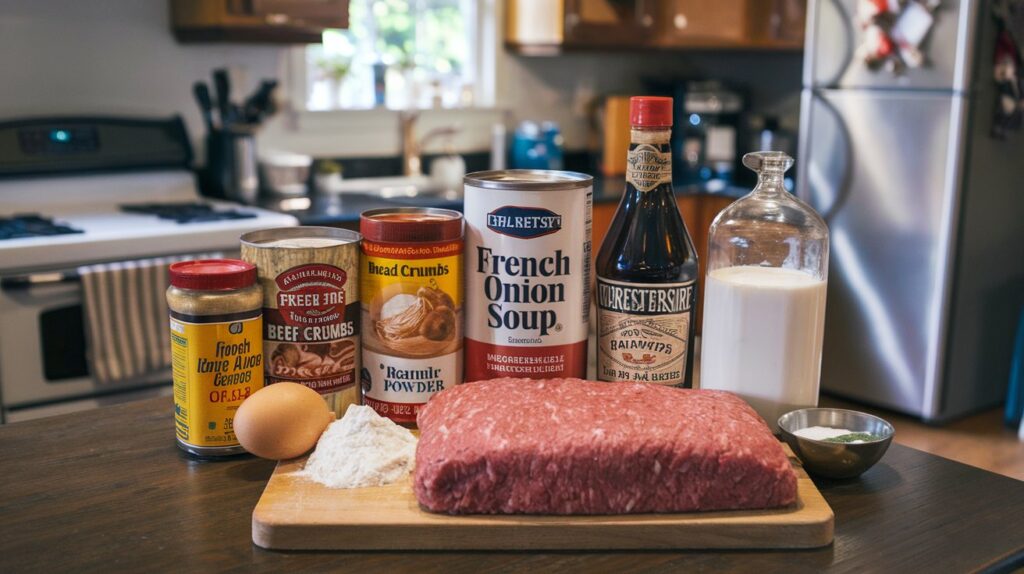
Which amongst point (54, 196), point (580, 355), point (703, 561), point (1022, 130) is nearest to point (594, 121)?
point (1022, 130)

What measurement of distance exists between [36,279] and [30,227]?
34 cm

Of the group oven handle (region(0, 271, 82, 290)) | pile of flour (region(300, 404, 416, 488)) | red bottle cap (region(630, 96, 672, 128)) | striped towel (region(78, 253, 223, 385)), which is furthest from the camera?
striped towel (region(78, 253, 223, 385))

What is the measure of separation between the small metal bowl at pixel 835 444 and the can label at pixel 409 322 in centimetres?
38

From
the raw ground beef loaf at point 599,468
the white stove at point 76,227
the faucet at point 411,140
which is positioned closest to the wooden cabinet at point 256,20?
the white stove at point 76,227

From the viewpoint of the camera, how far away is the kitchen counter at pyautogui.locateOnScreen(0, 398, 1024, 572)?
84cm

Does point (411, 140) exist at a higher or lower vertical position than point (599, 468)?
higher

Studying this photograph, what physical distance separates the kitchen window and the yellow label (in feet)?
9.25

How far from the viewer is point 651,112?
1062 millimetres

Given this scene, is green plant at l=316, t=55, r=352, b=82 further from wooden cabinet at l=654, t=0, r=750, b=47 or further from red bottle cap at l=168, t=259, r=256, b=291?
red bottle cap at l=168, t=259, r=256, b=291

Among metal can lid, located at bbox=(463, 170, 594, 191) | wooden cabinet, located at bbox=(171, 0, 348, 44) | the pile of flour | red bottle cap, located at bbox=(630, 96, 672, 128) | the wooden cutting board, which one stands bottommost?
the wooden cutting board

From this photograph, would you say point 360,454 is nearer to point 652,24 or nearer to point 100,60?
point 100,60

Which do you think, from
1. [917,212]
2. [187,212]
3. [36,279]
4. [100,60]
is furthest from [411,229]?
[917,212]

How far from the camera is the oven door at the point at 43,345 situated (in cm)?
239

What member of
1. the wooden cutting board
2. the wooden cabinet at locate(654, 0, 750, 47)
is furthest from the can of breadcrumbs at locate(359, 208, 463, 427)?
the wooden cabinet at locate(654, 0, 750, 47)
